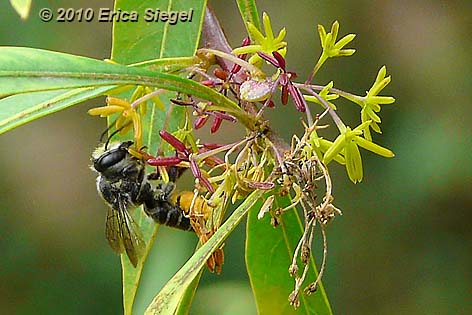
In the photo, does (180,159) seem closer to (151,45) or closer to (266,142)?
(266,142)

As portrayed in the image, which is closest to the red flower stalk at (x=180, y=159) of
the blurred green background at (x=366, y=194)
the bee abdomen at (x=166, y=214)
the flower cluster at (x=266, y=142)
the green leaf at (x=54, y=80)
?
the flower cluster at (x=266, y=142)

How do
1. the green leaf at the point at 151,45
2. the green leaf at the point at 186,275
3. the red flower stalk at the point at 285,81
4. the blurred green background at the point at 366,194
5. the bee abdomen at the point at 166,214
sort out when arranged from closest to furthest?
the green leaf at the point at 186,275
the red flower stalk at the point at 285,81
the green leaf at the point at 151,45
the bee abdomen at the point at 166,214
the blurred green background at the point at 366,194

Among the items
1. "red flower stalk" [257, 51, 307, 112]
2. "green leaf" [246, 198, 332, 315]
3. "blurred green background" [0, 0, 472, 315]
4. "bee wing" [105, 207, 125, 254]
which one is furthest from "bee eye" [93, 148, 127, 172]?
"blurred green background" [0, 0, 472, 315]

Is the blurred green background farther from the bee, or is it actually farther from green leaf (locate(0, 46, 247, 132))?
green leaf (locate(0, 46, 247, 132))

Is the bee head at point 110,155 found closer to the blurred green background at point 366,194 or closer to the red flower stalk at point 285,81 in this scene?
the red flower stalk at point 285,81

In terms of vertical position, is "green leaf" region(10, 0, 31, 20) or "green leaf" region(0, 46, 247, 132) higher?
"green leaf" region(10, 0, 31, 20)

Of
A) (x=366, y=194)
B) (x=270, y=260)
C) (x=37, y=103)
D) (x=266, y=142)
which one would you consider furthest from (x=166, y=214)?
(x=366, y=194)
